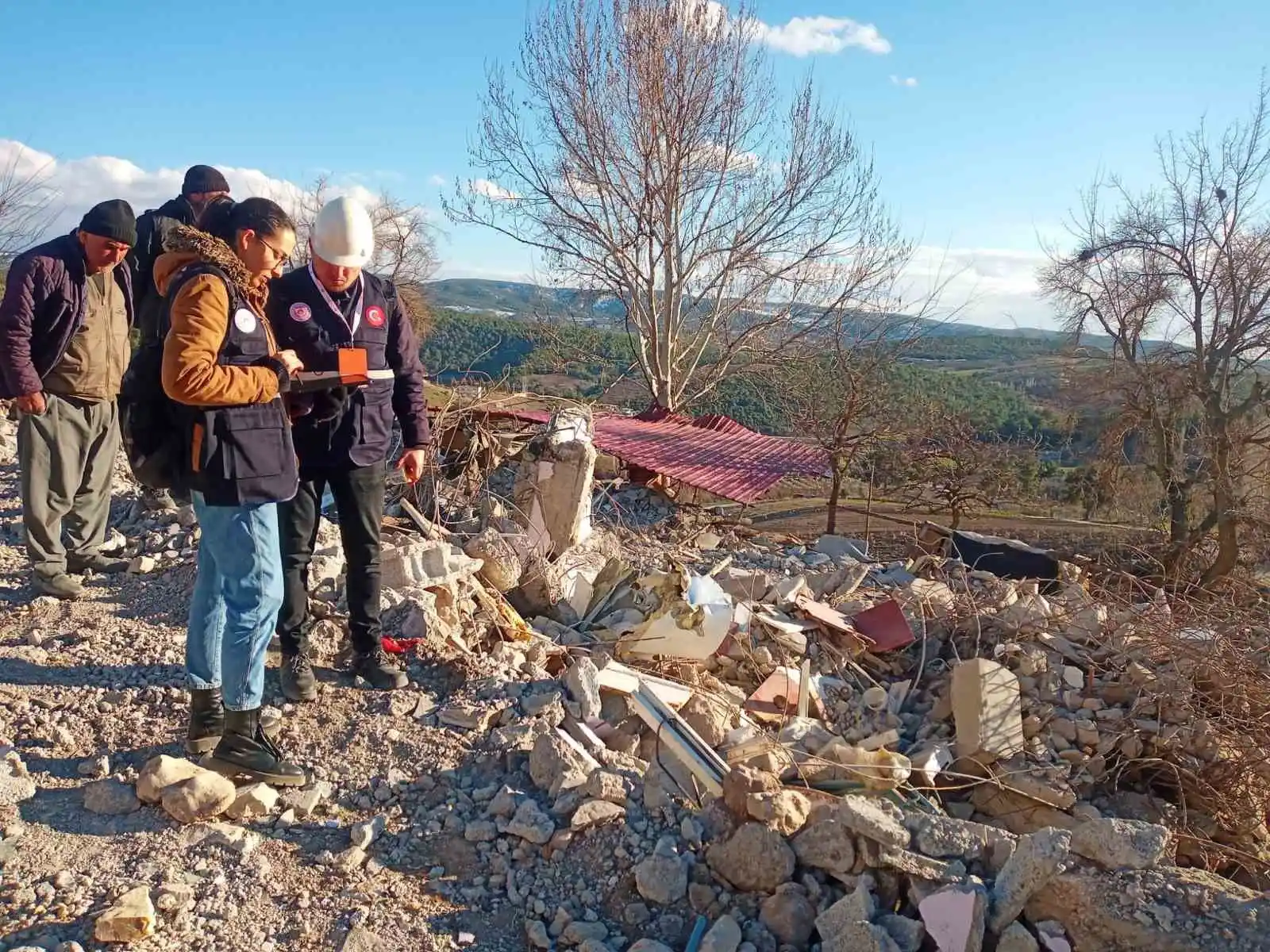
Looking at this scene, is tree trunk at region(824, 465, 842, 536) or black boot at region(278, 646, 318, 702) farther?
tree trunk at region(824, 465, 842, 536)

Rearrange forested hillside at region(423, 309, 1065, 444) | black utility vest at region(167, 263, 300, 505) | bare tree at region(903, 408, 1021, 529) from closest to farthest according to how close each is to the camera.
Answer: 1. black utility vest at region(167, 263, 300, 505)
2. bare tree at region(903, 408, 1021, 529)
3. forested hillside at region(423, 309, 1065, 444)

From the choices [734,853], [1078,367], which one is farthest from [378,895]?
[1078,367]

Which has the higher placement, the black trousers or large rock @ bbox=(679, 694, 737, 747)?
the black trousers

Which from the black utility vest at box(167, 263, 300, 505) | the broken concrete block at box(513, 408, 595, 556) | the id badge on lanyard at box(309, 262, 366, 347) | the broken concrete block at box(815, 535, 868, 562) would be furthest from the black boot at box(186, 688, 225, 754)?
the broken concrete block at box(815, 535, 868, 562)

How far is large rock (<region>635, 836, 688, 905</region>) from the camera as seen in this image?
6.74 feet

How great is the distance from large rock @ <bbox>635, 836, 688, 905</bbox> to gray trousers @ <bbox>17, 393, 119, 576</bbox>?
276 centimetres

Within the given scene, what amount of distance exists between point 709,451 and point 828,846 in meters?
6.43

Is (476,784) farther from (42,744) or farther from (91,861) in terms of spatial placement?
(42,744)

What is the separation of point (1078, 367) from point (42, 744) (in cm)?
1697

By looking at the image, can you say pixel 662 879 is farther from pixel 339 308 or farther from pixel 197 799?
pixel 339 308

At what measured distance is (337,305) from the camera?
2.70 meters

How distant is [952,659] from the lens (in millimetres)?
4078

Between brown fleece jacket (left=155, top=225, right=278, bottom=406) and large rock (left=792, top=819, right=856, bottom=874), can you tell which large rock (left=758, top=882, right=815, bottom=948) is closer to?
large rock (left=792, top=819, right=856, bottom=874)

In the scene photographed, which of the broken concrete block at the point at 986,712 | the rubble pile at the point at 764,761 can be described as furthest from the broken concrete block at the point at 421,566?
the broken concrete block at the point at 986,712
